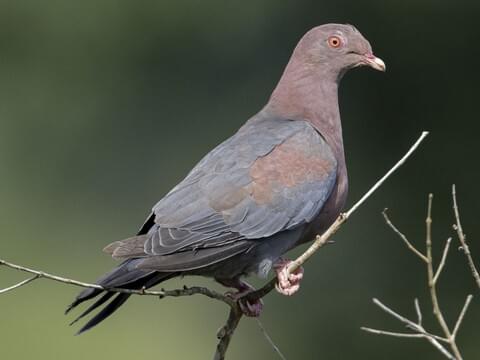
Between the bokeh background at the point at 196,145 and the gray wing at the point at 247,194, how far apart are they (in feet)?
20.0

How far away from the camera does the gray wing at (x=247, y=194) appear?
18.4 feet

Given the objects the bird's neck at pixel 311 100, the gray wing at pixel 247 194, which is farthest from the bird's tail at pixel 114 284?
the bird's neck at pixel 311 100

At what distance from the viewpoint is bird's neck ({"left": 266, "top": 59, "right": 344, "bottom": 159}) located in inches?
245

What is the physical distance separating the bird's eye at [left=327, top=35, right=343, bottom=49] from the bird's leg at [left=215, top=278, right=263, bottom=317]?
1.26 meters

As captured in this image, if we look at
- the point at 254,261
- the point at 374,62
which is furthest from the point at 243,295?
the point at 374,62

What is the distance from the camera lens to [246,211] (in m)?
5.73

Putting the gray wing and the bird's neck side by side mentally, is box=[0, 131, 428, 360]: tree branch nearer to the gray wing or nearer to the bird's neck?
the gray wing

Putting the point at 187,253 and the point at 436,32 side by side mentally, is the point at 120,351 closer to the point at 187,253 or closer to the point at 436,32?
the point at 436,32

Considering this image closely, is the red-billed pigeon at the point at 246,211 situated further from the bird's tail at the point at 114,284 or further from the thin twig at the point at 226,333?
the thin twig at the point at 226,333

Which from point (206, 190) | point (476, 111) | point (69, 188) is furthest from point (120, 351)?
point (206, 190)

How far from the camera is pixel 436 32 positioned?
13461 millimetres

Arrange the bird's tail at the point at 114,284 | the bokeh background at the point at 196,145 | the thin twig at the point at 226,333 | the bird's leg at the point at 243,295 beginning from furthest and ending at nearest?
1. the bokeh background at the point at 196,145
2. the bird's leg at the point at 243,295
3. the bird's tail at the point at 114,284
4. the thin twig at the point at 226,333

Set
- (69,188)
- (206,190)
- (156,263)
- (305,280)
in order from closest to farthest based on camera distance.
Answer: (156,263) < (206,190) < (305,280) < (69,188)

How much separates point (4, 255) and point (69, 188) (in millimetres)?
1716
